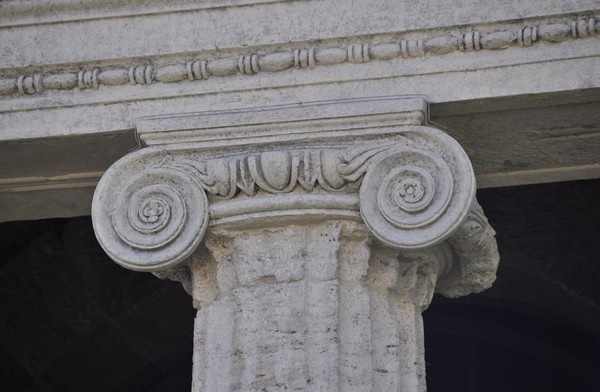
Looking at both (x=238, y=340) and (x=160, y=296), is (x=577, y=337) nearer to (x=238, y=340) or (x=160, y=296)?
(x=160, y=296)

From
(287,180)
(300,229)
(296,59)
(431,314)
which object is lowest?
(300,229)

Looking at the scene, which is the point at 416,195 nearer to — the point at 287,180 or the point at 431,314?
the point at 287,180

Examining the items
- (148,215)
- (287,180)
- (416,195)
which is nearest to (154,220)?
(148,215)

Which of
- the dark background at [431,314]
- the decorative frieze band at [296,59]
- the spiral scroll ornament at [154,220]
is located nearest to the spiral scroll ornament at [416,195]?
the decorative frieze band at [296,59]

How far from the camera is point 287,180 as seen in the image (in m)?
4.27

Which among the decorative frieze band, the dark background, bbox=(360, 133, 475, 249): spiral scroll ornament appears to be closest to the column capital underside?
bbox=(360, 133, 475, 249): spiral scroll ornament

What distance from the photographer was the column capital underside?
4.18 metres

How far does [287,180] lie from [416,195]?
386 millimetres

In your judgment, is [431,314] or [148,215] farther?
[431,314]

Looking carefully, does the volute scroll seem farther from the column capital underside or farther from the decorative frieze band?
the decorative frieze band

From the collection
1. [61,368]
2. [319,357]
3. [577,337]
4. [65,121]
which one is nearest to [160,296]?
[61,368]

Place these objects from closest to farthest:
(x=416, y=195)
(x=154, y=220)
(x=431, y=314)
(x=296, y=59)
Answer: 1. (x=416, y=195)
2. (x=154, y=220)
3. (x=296, y=59)
4. (x=431, y=314)

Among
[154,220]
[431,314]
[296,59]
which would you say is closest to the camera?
[154,220]

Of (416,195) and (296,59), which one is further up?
(296,59)
